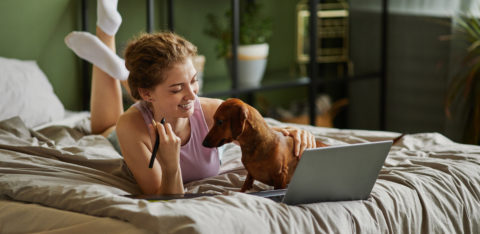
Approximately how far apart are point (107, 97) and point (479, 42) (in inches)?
84.7

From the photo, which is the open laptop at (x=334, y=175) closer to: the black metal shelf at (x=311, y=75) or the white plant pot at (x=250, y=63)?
the black metal shelf at (x=311, y=75)

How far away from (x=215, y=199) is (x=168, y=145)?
17 centimetres

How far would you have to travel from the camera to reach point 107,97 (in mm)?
2350

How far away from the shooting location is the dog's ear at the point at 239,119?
1.36 metres

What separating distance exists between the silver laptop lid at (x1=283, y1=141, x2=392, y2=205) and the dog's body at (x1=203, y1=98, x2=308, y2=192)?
88mm

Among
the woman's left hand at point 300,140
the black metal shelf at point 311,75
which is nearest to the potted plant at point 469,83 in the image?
the black metal shelf at point 311,75

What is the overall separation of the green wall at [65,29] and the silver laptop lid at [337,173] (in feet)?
6.34

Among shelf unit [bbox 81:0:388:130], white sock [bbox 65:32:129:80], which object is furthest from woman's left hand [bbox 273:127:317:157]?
shelf unit [bbox 81:0:388:130]

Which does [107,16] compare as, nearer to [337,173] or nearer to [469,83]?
[337,173]

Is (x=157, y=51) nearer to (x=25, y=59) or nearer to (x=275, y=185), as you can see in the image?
(x=275, y=185)

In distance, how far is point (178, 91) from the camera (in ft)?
5.04

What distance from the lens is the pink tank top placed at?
1719 millimetres

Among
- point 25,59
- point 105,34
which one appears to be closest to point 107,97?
point 105,34

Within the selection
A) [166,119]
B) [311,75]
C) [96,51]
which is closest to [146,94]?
[166,119]
